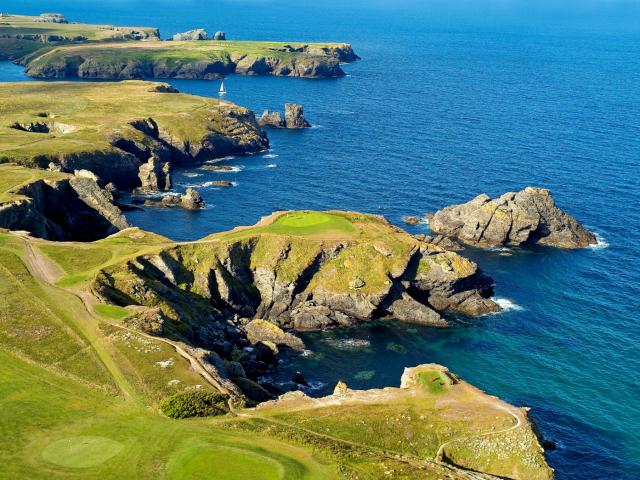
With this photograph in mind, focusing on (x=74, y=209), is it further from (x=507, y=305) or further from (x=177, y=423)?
(x=507, y=305)

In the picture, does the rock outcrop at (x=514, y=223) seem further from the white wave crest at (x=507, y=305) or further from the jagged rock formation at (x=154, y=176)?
the jagged rock formation at (x=154, y=176)

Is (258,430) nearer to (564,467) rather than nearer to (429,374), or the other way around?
(429,374)

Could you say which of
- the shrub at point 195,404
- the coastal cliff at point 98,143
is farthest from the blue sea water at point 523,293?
the shrub at point 195,404

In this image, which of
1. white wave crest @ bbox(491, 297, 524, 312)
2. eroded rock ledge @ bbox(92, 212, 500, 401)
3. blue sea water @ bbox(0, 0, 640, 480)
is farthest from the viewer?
white wave crest @ bbox(491, 297, 524, 312)

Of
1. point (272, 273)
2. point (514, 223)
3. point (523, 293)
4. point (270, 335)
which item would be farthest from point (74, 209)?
point (514, 223)

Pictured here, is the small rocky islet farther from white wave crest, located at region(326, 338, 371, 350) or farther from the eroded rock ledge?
white wave crest, located at region(326, 338, 371, 350)

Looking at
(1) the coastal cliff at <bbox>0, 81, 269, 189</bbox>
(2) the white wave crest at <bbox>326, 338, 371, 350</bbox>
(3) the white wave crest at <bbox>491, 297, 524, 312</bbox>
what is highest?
(1) the coastal cliff at <bbox>0, 81, 269, 189</bbox>

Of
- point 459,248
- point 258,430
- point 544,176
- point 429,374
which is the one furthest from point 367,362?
point 544,176

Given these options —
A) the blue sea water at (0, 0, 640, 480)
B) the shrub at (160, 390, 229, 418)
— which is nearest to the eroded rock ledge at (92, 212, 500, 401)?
the blue sea water at (0, 0, 640, 480)
